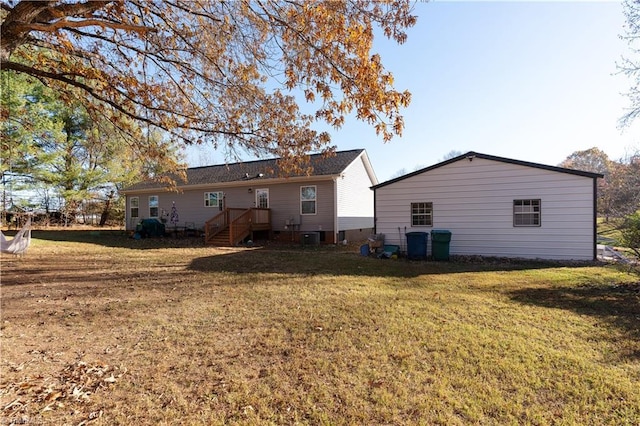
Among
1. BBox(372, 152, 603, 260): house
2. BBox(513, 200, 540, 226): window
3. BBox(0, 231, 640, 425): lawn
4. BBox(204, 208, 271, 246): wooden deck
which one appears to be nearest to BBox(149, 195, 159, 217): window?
BBox(204, 208, 271, 246): wooden deck

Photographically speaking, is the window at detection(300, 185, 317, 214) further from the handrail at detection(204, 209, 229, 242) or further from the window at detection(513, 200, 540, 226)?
the window at detection(513, 200, 540, 226)

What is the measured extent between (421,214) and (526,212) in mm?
3314

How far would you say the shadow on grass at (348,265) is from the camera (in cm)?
868

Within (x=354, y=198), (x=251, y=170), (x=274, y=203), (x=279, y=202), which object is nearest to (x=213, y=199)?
(x=251, y=170)

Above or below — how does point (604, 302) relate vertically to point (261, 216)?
below

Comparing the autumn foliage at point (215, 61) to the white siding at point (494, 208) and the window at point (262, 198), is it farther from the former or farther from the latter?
the window at point (262, 198)

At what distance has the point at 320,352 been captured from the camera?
11.8 feet

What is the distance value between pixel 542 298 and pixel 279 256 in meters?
7.85

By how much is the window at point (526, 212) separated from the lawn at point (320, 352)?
343cm

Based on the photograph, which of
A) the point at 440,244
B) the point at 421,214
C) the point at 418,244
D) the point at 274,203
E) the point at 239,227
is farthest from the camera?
the point at 274,203

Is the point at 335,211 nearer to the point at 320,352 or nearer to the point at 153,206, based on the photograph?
the point at 320,352

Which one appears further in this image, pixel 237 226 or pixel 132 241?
pixel 132 241

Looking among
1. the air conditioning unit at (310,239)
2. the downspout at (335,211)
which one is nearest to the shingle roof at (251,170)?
the downspout at (335,211)

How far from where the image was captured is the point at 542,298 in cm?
591
